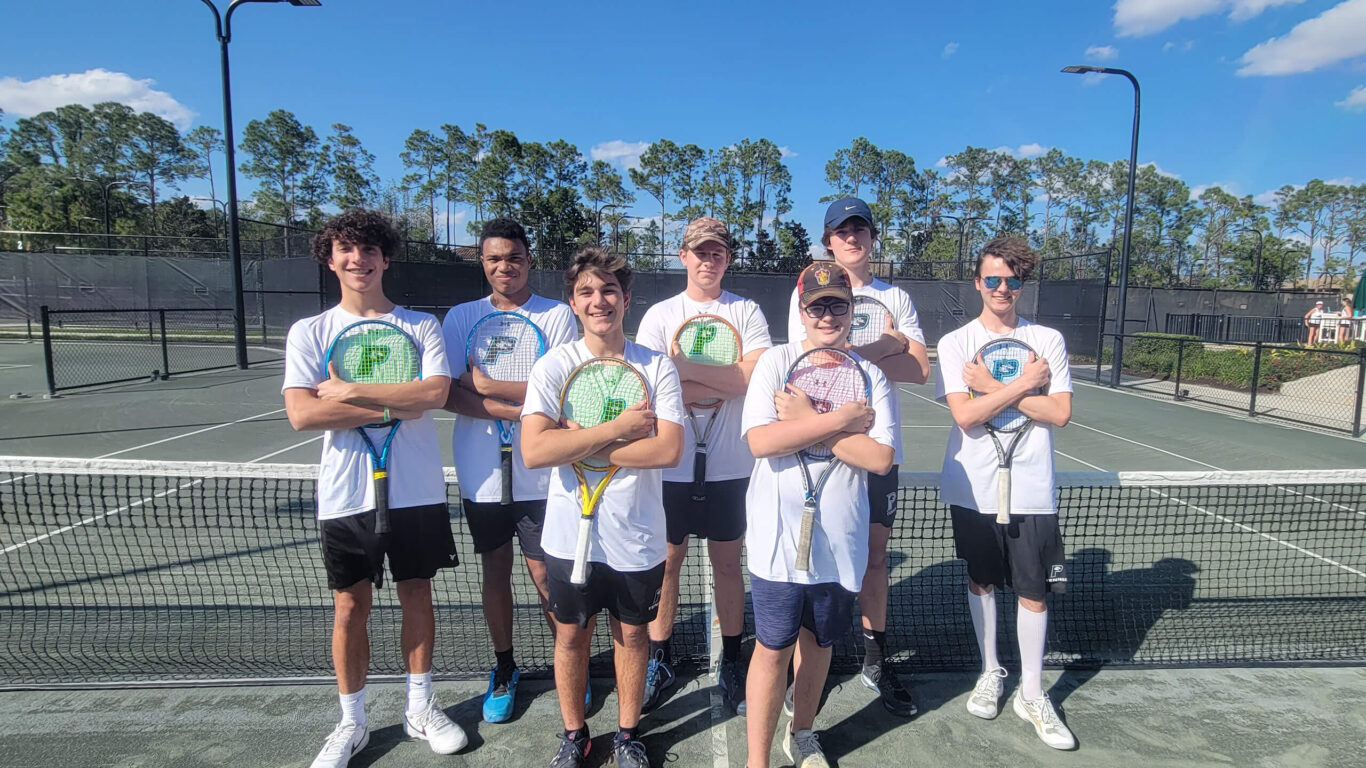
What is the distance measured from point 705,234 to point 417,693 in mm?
2309

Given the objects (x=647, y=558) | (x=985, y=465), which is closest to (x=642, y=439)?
(x=647, y=558)

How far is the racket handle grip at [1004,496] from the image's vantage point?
2.86 metres

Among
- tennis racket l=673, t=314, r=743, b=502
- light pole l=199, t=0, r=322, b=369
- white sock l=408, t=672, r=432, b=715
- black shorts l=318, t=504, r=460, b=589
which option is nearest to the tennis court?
white sock l=408, t=672, r=432, b=715

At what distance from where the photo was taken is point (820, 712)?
123 inches

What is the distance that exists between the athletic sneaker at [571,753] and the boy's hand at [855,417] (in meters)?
1.59

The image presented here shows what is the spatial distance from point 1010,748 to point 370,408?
2915 mm

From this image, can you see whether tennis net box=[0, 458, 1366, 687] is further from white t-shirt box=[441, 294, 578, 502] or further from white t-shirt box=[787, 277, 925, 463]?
white t-shirt box=[441, 294, 578, 502]

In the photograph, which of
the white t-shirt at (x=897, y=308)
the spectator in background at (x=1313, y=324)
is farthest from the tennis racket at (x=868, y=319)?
the spectator in background at (x=1313, y=324)

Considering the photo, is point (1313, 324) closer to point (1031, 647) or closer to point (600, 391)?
point (1031, 647)

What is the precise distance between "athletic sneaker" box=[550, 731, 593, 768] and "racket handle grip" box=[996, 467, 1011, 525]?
1.90m

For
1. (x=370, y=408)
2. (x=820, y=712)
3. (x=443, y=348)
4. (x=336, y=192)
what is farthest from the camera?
(x=336, y=192)

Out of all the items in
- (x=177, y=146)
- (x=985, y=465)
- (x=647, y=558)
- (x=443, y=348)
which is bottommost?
(x=647, y=558)

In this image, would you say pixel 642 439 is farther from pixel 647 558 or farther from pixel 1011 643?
pixel 1011 643

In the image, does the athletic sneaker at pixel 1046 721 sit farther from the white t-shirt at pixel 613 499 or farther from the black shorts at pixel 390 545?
the black shorts at pixel 390 545
